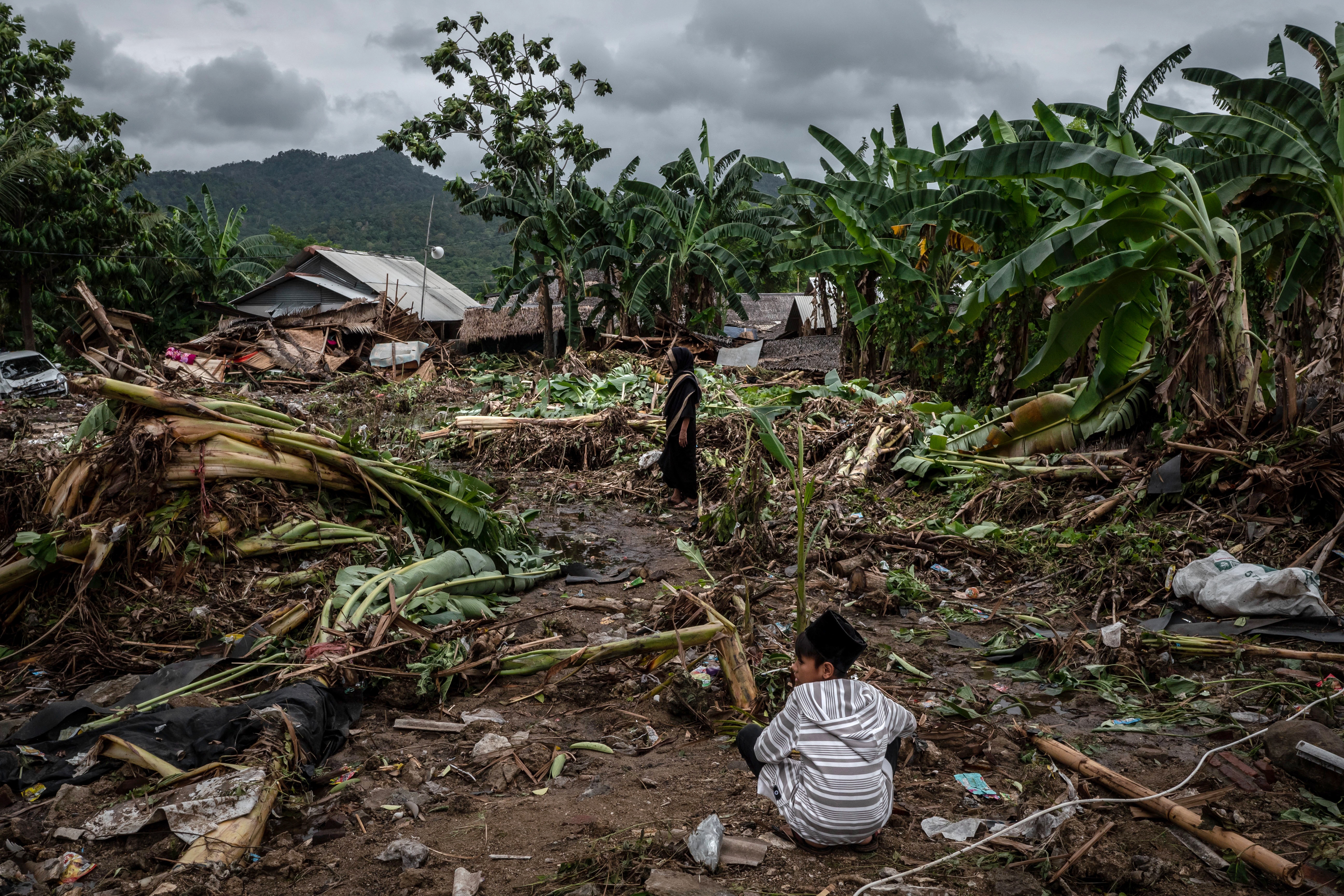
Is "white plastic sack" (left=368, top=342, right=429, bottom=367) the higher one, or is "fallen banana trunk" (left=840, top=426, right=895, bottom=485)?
"white plastic sack" (left=368, top=342, right=429, bottom=367)

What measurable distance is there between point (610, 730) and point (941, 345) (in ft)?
32.9

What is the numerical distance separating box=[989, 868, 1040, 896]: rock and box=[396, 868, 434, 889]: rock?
170 cm

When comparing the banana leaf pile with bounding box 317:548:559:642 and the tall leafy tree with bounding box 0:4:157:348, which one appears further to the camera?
the tall leafy tree with bounding box 0:4:157:348

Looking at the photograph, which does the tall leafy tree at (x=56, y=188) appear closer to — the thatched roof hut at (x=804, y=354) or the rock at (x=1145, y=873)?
the thatched roof hut at (x=804, y=354)

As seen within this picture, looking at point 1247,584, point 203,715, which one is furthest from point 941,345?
point 203,715

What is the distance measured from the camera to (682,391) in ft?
25.6

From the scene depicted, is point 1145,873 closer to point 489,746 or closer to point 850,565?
point 489,746

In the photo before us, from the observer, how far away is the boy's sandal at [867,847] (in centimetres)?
262

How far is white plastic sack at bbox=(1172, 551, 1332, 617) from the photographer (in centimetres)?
423

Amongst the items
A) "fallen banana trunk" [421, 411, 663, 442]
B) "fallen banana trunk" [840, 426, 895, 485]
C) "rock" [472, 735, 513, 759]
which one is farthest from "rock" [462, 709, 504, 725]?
"fallen banana trunk" [421, 411, 663, 442]

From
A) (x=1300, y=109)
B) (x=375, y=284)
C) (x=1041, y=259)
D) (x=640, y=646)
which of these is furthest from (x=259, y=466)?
(x=375, y=284)

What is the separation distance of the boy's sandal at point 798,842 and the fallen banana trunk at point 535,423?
26.4ft

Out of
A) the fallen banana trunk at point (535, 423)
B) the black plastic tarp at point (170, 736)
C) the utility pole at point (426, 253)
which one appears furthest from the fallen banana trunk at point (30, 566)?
the utility pole at point (426, 253)

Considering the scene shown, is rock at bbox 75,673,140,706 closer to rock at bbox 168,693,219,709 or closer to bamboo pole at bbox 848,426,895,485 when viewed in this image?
rock at bbox 168,693,219,709
